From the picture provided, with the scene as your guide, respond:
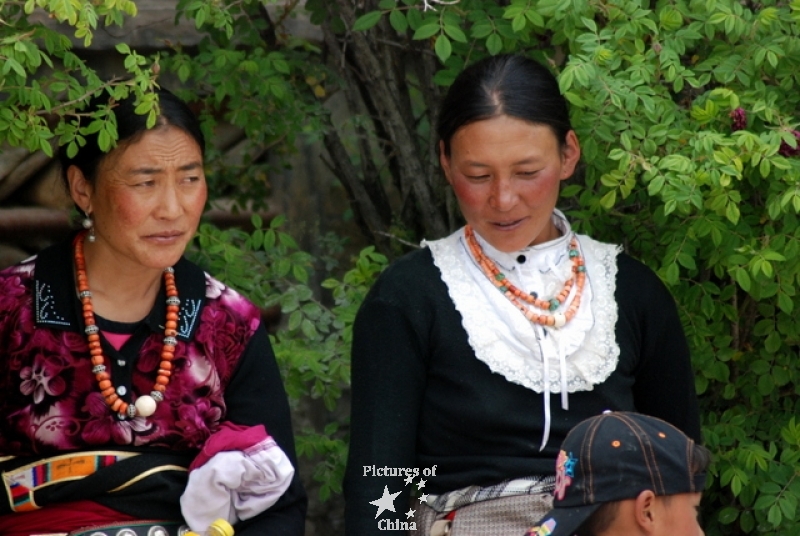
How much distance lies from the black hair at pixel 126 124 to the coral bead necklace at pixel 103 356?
0.19 metres

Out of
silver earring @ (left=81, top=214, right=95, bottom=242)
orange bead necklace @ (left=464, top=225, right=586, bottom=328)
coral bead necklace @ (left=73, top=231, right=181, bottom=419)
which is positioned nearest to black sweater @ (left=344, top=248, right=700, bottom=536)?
orange bead necklace @ (left=464, top=225, right=586, bottom=328)

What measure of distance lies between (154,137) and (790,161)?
1.55 metres

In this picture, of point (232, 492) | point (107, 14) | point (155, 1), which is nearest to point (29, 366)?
point (232, 492)

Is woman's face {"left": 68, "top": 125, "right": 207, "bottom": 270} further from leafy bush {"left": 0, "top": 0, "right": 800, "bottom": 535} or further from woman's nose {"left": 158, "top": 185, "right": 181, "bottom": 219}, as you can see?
leafy bush {"left": 0, "top": 0, "right": 800, "bottom": 535}

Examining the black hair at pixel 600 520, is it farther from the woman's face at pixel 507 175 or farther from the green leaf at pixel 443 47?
the green leaf at pixel 443 47

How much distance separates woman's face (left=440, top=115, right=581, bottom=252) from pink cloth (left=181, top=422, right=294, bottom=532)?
2.52 ft

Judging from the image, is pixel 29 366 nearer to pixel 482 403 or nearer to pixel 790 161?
pixel 482 403

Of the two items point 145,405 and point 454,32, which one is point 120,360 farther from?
point 454,32

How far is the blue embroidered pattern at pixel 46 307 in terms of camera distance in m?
3.04

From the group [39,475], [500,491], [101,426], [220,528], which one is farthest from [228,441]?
[500,491]

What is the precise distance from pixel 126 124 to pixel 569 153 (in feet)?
3.64

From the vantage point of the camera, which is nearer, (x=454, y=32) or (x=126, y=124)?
(x=126, y=124)

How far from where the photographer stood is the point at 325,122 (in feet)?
13.8

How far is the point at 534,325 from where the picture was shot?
3.08 meters
